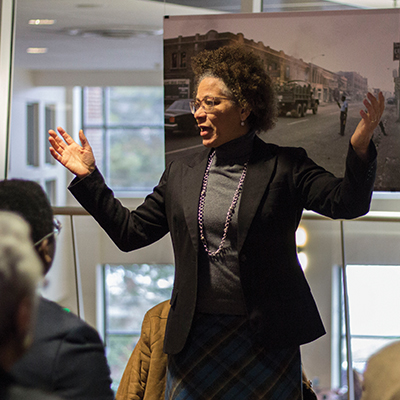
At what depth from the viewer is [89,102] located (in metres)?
2.61

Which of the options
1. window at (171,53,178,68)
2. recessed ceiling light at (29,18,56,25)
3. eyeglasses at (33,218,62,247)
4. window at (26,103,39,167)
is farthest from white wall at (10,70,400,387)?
eyeglasses at (33,218,62,247)

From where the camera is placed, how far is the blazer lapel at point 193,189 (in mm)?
1393

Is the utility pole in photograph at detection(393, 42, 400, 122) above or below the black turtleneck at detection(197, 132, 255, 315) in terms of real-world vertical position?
above

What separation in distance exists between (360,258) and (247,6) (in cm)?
135

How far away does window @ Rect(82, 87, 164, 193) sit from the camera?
8.50ft

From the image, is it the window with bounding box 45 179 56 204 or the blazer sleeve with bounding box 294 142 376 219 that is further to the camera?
the blazer sleeve with bounding box 294 142 376 219

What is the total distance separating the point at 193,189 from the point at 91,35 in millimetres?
1517

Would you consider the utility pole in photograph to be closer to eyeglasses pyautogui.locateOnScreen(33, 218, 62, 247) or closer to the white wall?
the white wall

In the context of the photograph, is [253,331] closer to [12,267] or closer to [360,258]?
[12,267]

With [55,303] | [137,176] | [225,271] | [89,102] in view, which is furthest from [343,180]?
[89,102]

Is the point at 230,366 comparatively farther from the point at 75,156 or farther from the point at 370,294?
the point at 370,294

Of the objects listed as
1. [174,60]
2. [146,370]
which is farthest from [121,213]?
[174,60]

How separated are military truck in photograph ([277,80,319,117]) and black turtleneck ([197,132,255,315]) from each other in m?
0.95

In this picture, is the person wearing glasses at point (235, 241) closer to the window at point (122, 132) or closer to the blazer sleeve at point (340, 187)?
the blazer sleeve at point (340, 187)
